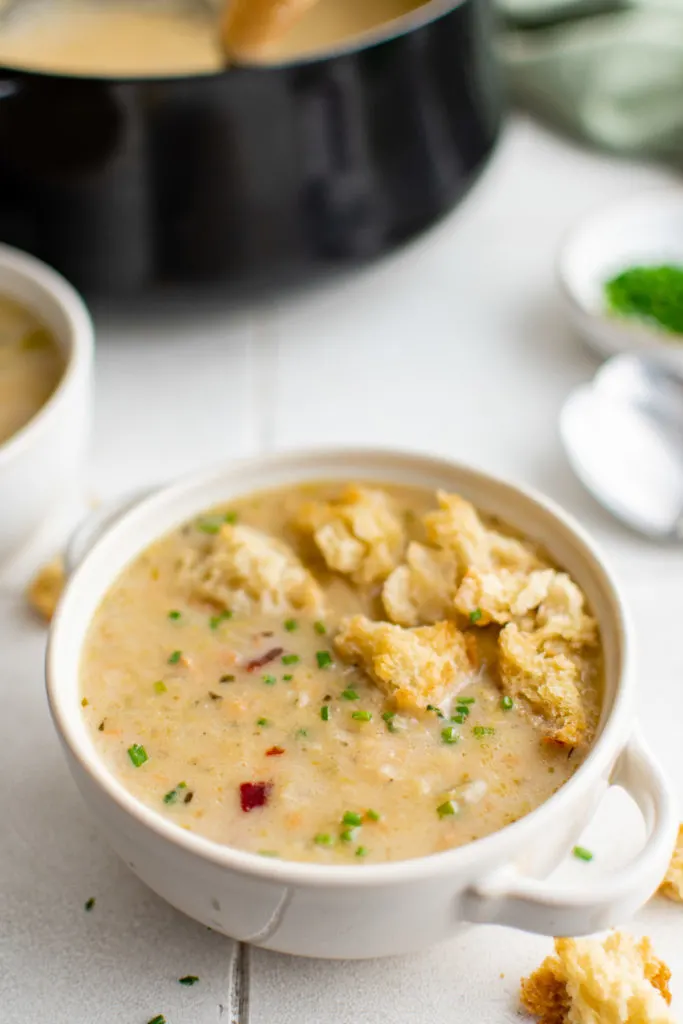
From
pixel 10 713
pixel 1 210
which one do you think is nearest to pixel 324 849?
pixel 10 713

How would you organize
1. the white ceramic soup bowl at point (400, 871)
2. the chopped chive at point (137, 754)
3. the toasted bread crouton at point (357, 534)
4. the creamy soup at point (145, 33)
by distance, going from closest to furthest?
1. the white ceramic soup bowl at point (400, 871)
2. the chopped chive at point (137, 754)
3. the toasted bread crouton at point (357, 534)
4. the creamy soup at point (145, 33)

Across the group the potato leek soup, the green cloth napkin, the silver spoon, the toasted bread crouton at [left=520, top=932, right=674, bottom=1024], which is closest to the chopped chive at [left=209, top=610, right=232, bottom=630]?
the potato leek soup

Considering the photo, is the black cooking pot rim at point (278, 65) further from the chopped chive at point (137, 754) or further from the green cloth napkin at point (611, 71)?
the chopped chive at point (137, 754)

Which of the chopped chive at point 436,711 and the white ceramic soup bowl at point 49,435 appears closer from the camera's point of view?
the chopped chive at point 436,711

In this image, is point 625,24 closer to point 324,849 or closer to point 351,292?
point 351,292

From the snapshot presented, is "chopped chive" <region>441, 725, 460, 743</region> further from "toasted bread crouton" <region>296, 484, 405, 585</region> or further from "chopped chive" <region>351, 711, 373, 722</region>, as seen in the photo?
"toasted bread crouton" <region>296, 484, 405, 585</region>

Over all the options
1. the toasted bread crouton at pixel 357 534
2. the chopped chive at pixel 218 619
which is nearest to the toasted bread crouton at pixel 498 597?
the toasted bread crouton at pixel 357 534

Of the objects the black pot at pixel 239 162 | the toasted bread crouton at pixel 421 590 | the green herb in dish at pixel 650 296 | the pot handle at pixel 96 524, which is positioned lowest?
the green herb in dish at pixel 650 296
